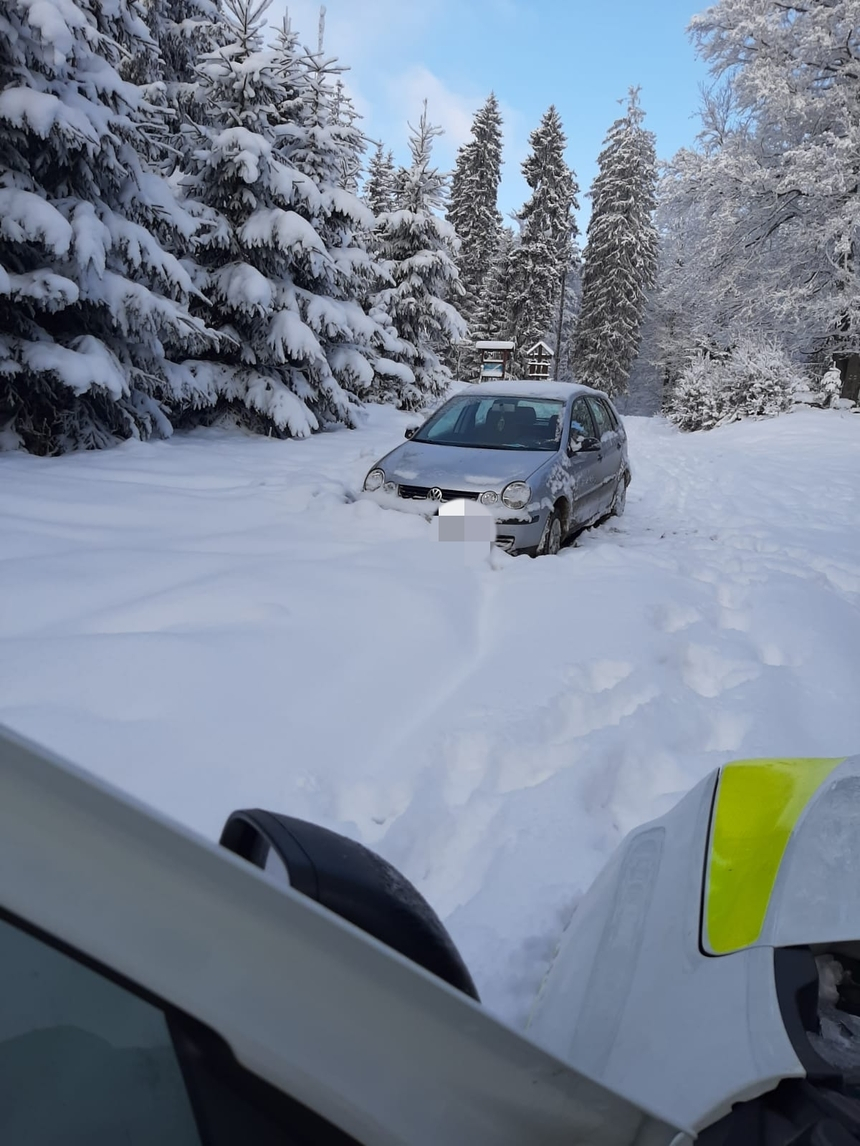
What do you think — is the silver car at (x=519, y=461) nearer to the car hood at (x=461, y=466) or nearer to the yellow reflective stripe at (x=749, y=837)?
the car hood at (x=461, y=466)

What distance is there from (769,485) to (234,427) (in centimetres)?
875

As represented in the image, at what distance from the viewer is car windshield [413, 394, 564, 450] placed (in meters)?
7.27

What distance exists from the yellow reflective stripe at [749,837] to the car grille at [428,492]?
4478 mm

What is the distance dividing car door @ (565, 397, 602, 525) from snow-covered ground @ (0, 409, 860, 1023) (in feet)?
2.24

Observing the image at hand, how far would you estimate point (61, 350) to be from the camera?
8477mm

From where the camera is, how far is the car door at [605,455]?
26.0 feet

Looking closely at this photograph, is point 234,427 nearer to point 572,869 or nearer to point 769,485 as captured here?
point 769,485

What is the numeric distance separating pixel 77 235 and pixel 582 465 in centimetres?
593

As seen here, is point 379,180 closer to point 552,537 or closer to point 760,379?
point 760,379

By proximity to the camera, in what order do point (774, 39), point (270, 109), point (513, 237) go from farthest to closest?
point (513, 237) → point (774, 39) → point (270, 109)

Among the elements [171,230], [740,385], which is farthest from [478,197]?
[171,230]

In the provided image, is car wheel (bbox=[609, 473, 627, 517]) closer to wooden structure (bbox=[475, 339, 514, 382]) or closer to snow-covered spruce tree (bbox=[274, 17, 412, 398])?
snow-covered spruce tree (bbox=[274, 17, 412, 398])

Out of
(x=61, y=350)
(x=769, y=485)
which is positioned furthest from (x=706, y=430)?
(x=61, y=350)

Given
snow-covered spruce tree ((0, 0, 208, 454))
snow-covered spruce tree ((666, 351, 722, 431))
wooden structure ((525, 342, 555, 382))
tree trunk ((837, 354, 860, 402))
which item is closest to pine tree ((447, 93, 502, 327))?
wooden structure ((525, 342, 555, 382))
